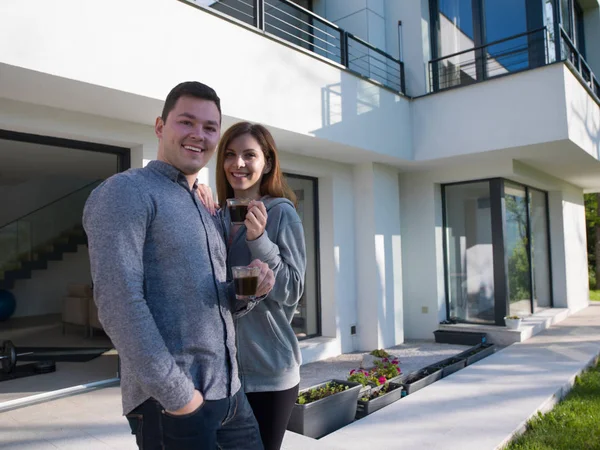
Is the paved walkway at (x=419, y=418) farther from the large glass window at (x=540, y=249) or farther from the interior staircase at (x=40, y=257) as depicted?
the interior staircase at (x=40, y=257)

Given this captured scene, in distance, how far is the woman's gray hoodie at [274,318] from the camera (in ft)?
4.76

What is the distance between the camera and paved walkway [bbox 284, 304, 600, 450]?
9.57 ft

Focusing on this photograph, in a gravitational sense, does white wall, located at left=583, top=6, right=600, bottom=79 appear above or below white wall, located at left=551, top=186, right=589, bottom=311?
above

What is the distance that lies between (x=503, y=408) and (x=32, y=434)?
3417 millimetres

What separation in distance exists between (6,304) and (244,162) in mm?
9376

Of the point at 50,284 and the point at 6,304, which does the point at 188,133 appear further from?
the point at 50,284

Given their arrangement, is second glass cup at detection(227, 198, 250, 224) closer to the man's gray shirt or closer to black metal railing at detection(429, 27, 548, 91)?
the man's gray shirt

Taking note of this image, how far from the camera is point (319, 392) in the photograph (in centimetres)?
325

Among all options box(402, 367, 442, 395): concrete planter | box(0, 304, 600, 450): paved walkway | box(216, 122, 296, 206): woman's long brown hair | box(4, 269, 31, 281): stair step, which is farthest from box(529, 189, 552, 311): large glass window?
box(4, 269, 31, 281): stair step

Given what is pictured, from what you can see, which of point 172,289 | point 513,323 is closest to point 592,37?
point 513,323

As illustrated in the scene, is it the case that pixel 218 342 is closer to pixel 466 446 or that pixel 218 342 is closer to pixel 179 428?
pixel 179 428

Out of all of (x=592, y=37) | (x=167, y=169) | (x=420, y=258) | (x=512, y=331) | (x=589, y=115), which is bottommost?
(x=512, y=331)

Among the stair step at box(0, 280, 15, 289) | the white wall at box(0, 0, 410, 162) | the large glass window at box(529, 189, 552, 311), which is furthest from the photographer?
the stair step at box(0, 280, 15, 289)

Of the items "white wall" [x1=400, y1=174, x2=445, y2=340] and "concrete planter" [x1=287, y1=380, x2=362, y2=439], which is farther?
"white wall" [x1=400, y1=174, x2=445, y2=340]
